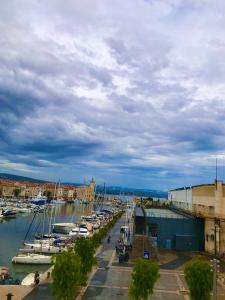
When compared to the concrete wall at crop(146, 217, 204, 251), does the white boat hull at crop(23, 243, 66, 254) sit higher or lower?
lower

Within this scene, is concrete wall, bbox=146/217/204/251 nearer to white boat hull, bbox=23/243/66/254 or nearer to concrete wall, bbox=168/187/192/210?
concrete wall, bbox=168/187/192/210

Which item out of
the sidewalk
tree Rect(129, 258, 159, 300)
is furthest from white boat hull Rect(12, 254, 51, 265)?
tree Rect(129, 258, 159, 300)

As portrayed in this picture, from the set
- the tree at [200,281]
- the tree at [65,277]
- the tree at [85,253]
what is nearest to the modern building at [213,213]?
the tree at [85,253]

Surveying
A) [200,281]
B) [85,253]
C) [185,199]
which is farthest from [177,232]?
[200,281]

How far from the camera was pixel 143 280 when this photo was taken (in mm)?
28500

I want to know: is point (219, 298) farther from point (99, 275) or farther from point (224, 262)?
point (224, 262)

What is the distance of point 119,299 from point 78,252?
6.00 metres

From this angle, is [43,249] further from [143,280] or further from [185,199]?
[143,280]

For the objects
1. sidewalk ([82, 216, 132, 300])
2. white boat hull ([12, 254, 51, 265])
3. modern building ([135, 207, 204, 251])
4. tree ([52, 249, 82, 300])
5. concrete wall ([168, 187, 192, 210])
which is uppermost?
concrete wall ([168, 187, 192, 210])

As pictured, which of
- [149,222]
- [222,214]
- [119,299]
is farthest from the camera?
[149,222]

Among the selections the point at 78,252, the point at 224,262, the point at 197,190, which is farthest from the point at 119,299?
the point at 197,190

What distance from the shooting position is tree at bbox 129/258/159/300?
28438 mm

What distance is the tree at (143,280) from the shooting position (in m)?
28.4

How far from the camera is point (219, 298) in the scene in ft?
114
